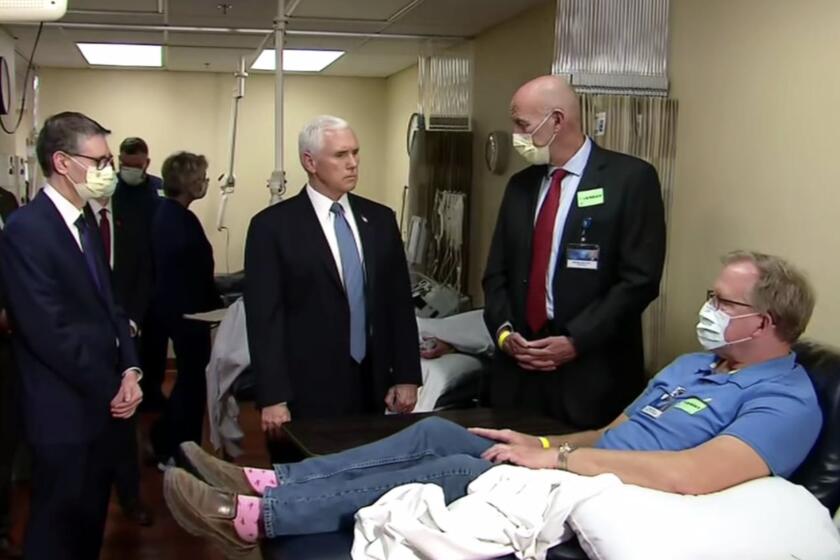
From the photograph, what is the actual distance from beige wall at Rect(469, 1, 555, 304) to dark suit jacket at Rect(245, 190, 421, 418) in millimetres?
2069

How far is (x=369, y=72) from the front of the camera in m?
7.20

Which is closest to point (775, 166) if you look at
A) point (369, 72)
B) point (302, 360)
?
point (302, 360)

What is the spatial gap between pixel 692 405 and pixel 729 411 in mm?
95

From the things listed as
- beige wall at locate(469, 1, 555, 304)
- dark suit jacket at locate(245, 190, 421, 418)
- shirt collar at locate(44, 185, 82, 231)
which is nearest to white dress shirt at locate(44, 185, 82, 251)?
shirt collar at locate(44, 185, 82, 231)

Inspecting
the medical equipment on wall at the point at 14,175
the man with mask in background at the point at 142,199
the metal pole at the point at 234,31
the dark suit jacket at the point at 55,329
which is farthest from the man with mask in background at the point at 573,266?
the medical equipment on wall at the point at 14,175

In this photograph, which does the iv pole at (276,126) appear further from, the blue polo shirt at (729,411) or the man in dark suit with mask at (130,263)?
the blue polo shirt at (729,411)

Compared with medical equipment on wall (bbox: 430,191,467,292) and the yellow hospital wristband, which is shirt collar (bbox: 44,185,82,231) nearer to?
the yellow hospital wristband

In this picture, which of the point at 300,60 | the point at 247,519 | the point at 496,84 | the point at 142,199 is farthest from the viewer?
the point at 300,60

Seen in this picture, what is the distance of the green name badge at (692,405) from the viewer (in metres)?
2.12

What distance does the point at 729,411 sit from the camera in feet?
6.82

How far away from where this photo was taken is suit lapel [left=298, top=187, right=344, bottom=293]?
255 centimetres

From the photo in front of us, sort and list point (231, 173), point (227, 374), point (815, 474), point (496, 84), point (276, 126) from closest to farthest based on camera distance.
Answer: point (815, 474), point (227, 374), point (276, 126), point (496, 84), point (231, 173)

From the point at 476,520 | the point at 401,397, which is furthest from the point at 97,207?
the point at 476,520

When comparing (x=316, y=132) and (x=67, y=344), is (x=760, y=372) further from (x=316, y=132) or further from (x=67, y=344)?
(x=67, y=344)
